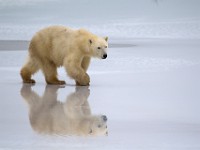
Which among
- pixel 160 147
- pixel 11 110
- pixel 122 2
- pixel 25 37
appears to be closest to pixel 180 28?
pixel 25 37

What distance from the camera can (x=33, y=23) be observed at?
20453 mm

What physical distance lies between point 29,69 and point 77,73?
2.80 ft

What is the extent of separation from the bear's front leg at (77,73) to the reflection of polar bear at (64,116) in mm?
668

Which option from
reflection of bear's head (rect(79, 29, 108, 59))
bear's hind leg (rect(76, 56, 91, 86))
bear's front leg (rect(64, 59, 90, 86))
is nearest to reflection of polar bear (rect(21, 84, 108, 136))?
bear's front leg (rect(64, 59, 90, 86))

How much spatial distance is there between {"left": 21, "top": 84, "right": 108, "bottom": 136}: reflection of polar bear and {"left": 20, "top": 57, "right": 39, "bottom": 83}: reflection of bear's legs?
1.16 m

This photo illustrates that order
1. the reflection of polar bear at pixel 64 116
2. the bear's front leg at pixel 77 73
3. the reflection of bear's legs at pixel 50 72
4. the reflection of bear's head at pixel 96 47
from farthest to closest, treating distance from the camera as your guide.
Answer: the reflection of bear's legs at pixel 50 72
the reflection of bear's head at pixel 96 47
the bear's front leg at pixel 77 73
the reflection of polar bear at pixel 64 116

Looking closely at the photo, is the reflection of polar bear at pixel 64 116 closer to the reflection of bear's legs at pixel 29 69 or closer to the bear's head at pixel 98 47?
the bear's head at pixel 98 47

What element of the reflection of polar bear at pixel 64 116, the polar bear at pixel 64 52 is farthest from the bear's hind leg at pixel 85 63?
the reflection of polar bear at pixel 64 116

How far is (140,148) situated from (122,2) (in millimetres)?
22369

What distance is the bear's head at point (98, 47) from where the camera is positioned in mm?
10555

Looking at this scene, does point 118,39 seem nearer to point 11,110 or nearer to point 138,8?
point 138,8

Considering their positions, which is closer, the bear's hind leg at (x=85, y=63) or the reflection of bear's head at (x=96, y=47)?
the reflection of bear's head at (x=96, y=47)

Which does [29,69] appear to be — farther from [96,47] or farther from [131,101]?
[131,101]

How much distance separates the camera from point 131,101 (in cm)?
885
